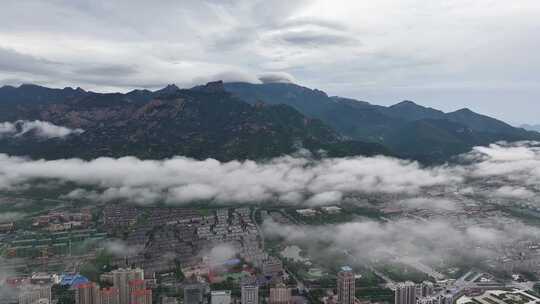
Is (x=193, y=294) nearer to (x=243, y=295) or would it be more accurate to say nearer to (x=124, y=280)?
(x=243, y=295)

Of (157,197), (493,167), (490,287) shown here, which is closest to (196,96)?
(157,197)

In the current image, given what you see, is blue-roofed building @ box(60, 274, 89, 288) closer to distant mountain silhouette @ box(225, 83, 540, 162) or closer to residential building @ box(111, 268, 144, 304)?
residential building @ box(111, 268, 144, 304)

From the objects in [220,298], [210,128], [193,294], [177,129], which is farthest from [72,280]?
[210,128]

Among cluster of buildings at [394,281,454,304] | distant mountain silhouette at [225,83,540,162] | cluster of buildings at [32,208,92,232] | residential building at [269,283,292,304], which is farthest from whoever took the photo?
distant mountain silhouette at [225,83,540,162]

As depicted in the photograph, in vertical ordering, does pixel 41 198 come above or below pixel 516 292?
above

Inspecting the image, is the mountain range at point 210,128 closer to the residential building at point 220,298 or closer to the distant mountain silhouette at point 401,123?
the distant mountain silhouette at point 401,123

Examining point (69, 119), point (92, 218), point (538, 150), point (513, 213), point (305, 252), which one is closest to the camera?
point (305, 252)

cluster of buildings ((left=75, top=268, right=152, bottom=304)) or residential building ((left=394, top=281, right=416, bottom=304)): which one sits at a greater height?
cluster of buildings ((left=75, top=268, right=152, bottom=304))

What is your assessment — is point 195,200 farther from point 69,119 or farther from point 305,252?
point 69,119

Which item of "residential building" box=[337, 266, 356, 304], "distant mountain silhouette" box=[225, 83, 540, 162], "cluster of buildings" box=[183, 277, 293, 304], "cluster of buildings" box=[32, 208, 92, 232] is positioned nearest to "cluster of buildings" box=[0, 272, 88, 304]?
"cluster of buildings" box=[183, 277, 293, 304]
